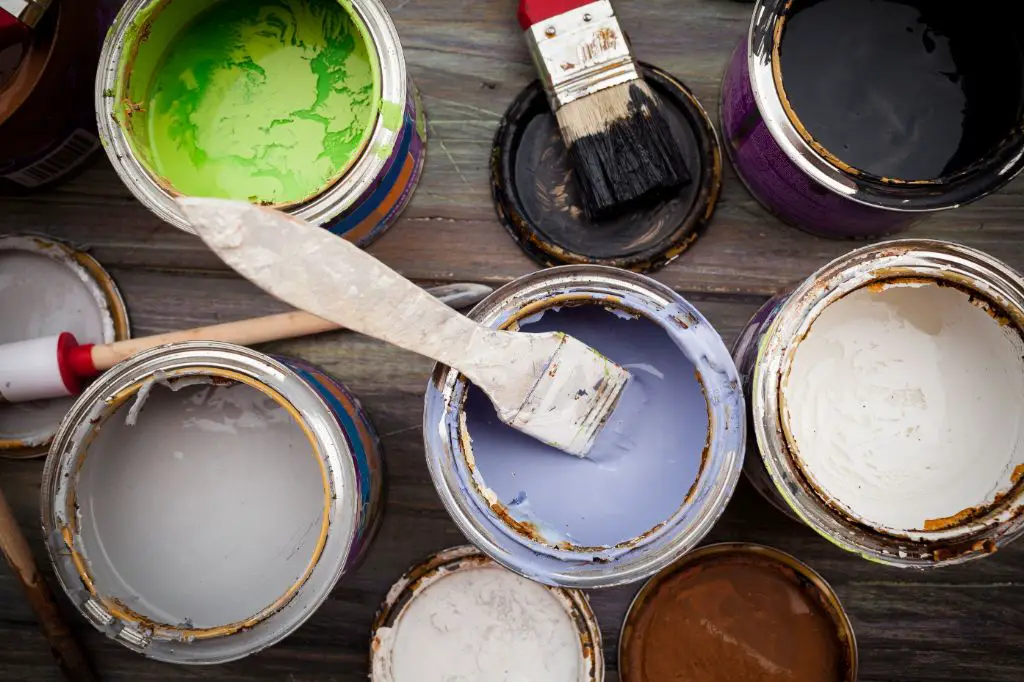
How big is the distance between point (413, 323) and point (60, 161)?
0.80 meters

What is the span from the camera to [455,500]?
951 millimetres

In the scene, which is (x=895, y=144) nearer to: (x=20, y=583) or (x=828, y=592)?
(x=828, y=592)

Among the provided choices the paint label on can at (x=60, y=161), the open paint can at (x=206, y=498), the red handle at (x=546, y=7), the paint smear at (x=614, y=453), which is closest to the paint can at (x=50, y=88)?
the paint label on can at (x=60, y=161)

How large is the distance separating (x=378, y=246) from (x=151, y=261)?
41 centimetres

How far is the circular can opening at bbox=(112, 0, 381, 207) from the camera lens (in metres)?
1.09

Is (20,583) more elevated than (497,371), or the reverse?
(497,371)

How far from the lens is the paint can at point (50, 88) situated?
40.8 inches

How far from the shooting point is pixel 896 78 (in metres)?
1.10

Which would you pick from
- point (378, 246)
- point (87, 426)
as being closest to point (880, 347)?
point (378, 246)

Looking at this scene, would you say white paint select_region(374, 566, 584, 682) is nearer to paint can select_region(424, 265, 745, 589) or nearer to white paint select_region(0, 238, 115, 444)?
paint can select_region(424, 265, 745, 589)

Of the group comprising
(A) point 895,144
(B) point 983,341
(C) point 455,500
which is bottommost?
(C) point 455,500

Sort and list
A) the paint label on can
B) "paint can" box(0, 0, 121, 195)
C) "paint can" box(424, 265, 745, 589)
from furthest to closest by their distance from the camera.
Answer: the paint label on can → "paint can" box(0, 0, 121, 195) → "paint can" box(424, 265, 745, 589)

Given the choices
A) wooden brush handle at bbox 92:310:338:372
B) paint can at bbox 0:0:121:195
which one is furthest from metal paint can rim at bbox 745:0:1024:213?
paint can at bbox 0:0:121:195

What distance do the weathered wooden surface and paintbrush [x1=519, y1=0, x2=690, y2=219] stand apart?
13 centimetres
